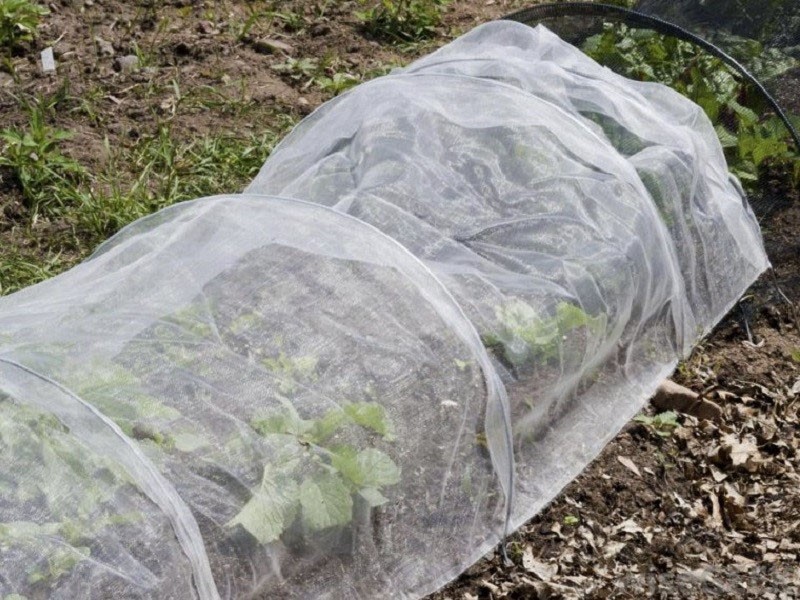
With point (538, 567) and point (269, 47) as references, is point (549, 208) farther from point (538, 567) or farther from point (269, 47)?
point (269, 47)

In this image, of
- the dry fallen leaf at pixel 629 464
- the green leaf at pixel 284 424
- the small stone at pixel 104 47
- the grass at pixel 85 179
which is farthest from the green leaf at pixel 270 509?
the small stone at pixel 104 47

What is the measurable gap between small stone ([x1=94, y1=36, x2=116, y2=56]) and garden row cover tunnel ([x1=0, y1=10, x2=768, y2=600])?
2.02 m

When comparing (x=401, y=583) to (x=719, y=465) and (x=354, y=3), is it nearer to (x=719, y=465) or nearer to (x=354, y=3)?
(x=719, y=465)

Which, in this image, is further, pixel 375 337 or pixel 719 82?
pixel 719 82

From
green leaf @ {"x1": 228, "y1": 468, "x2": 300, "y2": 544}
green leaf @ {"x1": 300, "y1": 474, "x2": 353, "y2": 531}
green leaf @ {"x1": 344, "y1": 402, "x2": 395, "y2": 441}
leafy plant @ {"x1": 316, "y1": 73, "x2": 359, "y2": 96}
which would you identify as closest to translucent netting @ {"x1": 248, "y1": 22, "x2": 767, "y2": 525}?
green leaf @ {"x1": 344, "y1": 402, "x2": 395, "y2": 441}

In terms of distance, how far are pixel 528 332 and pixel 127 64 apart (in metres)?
3.12

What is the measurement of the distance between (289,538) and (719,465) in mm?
1747

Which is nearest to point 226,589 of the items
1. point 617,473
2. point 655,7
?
point 617,473

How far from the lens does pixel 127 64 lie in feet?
20.2

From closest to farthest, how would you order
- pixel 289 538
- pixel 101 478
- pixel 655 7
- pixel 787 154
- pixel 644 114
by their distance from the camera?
pixel 101 478
pixel 289 538
pixel 644 114
pixel 787 154
pixel 655 7

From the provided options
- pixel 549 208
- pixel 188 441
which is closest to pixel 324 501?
pixel 188 441

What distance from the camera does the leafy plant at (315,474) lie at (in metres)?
3.14

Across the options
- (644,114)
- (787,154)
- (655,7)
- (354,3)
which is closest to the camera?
(644,114)

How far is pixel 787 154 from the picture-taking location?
5047 millimetres
